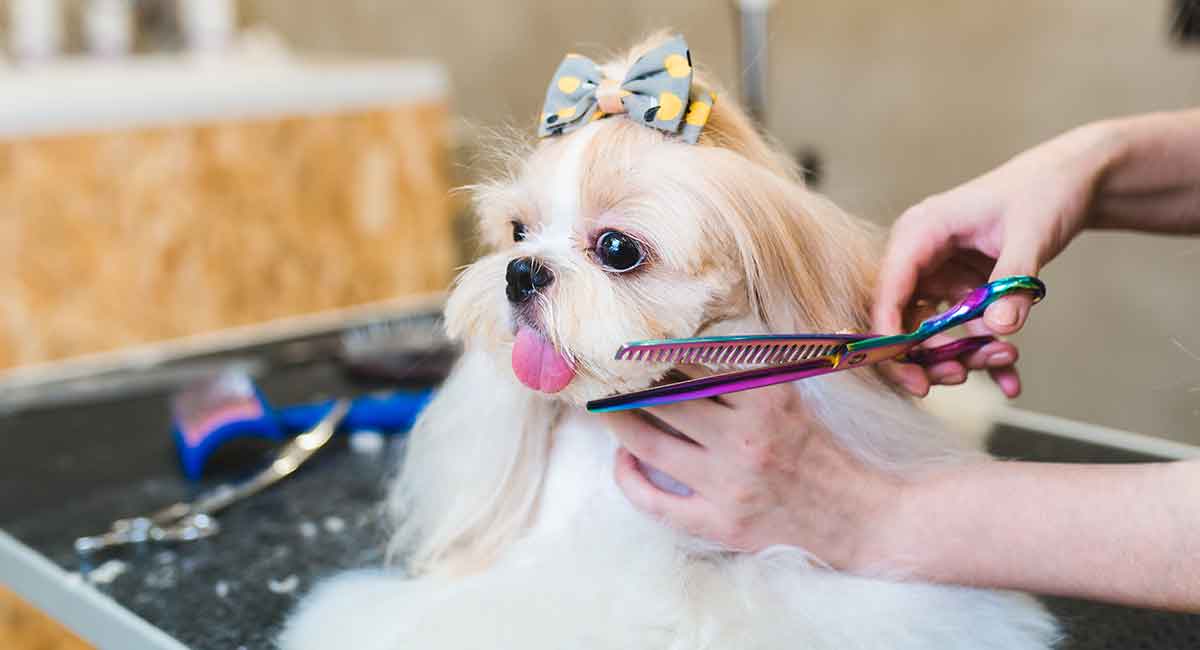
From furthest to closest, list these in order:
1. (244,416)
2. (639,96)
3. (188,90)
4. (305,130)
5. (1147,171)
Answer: (305,130)
(188,90)
(244,416)
(1147,171)
(639,96)

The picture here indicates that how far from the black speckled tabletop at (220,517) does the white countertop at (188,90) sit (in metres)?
0.82

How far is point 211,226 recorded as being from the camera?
2.20 meters

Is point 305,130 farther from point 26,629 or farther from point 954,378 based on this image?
point 954,378

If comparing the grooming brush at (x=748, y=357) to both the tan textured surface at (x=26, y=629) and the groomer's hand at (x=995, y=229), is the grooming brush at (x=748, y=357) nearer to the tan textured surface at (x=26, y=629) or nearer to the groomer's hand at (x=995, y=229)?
the groomer's hand at (x=995, y=229)

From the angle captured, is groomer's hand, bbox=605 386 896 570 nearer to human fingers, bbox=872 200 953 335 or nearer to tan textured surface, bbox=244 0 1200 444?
human fingers, bbox=872 200 953 335

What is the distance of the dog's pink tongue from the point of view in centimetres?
71

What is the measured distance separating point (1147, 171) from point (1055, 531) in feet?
1.12

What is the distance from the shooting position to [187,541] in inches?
38.1

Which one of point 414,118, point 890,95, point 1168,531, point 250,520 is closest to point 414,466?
point 250,520

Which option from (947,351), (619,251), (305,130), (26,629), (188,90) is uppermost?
(619,251)

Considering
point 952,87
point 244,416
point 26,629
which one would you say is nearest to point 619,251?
point 244,416

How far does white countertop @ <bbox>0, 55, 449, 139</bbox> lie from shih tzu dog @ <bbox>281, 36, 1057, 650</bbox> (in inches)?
58.7

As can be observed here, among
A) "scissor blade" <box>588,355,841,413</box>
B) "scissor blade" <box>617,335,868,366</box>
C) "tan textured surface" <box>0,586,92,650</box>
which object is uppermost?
"scissor blade" <box>617,335,868,366</box>

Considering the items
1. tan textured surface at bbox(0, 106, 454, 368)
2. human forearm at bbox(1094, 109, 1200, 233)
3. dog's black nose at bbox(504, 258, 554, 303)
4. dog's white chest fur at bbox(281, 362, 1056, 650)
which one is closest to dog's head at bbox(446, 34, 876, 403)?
dog's black nose at bbox(504, 258, 554, 303)
